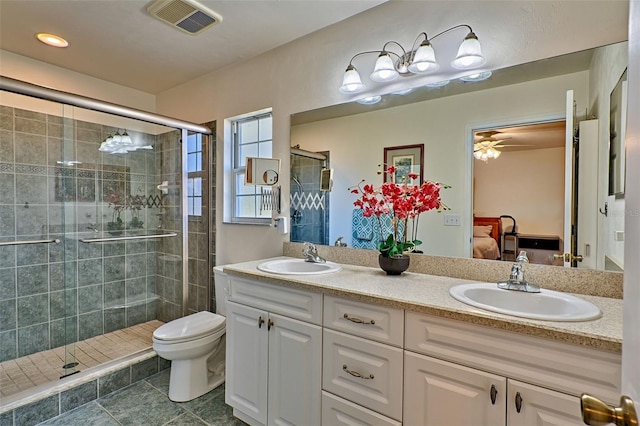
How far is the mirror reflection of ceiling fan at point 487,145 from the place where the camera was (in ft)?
5.10

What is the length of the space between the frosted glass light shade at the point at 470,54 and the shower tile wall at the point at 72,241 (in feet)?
7.47

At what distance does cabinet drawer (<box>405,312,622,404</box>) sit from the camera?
91 cm

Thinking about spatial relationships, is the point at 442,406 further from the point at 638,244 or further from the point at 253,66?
the point at 253,66

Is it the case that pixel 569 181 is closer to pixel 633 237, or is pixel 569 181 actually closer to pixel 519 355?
pixel 519 355

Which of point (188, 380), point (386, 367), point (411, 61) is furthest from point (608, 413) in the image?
point (188, 380)

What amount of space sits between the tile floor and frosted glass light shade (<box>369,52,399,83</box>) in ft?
7.10

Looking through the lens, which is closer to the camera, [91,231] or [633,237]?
[633,237]

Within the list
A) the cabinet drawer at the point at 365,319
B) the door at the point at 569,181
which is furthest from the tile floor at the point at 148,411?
the door at the point at 569,181

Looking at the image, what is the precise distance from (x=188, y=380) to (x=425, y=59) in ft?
7.83

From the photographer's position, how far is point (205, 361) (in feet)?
7.08

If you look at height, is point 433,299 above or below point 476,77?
below

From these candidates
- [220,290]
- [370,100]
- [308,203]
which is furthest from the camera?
[220,290]

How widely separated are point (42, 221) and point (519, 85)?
11.1 ft

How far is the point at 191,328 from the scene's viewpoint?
2.12 meters
